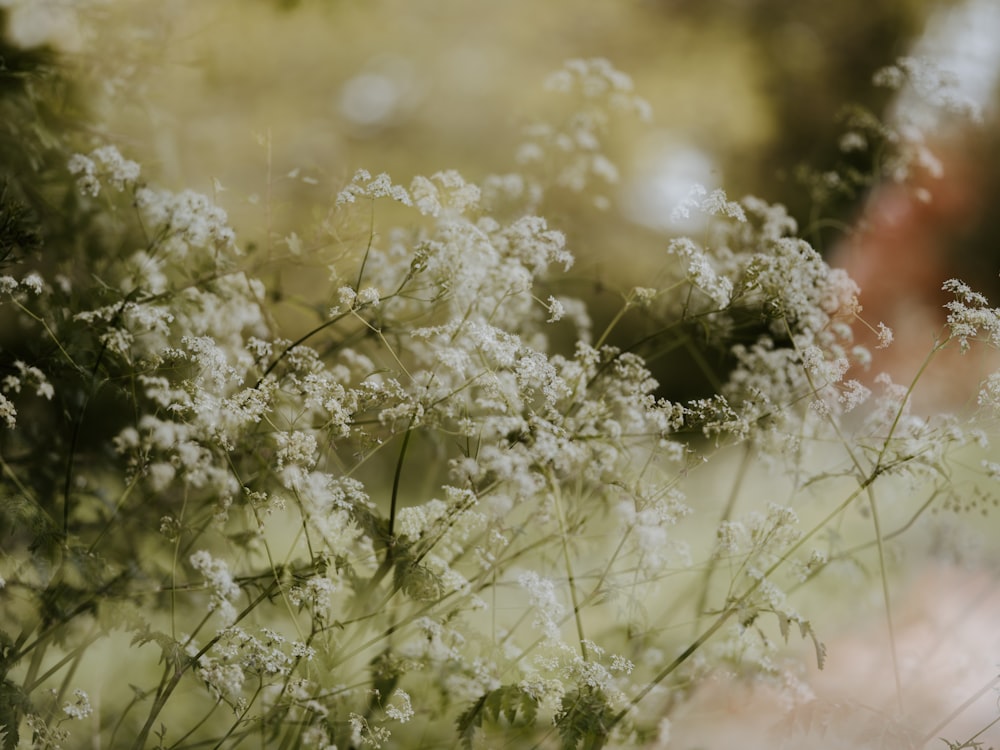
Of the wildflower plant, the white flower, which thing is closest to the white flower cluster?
the wildflower plant

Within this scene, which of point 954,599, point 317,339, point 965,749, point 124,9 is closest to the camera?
point 965,749

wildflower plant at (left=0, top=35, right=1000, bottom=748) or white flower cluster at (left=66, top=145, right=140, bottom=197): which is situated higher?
white flower cluster at (left=66, top=145, right=140, bottom=197)

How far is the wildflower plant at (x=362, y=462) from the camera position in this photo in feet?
5.27

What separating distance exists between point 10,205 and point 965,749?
2773mm

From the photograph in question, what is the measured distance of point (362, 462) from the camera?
1.77 metres

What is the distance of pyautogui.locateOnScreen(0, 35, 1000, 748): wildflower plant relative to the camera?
1.61m

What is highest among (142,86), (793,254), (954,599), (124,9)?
(124,9)

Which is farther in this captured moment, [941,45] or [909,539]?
[941,45]

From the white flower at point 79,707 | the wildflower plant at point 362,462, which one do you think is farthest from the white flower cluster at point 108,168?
the white flower at point 79,707

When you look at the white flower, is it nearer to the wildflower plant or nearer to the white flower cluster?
the wildflower plant

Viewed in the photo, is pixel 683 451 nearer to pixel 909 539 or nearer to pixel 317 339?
pixel 317 339

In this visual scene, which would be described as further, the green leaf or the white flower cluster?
the white flower cluster

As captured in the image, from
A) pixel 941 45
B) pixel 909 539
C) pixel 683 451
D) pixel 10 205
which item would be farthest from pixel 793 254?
pixel 941 45

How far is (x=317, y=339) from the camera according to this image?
7.19 feet
